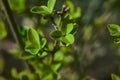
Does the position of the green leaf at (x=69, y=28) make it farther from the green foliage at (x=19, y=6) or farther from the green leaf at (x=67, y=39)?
the green foliage at (x=19, y=6)

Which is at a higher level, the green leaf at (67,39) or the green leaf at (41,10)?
the green leaf at (41,10)

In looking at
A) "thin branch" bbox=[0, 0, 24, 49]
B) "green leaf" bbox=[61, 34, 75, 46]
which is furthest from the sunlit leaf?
"green leaf" bbox=[61, 34, 75, 46]

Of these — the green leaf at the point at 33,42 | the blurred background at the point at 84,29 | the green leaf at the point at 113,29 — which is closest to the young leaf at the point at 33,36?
the green leaf at the point at 33,42

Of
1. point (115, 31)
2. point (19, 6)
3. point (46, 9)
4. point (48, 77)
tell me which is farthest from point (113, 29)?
point (19, 6)

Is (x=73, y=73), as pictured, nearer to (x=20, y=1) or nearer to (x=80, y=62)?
(x=80, y=62)

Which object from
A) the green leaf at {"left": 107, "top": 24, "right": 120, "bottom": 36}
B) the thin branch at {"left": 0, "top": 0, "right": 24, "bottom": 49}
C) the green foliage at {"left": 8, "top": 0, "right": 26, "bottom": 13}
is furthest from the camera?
the green foliage at {"left": 8, "top": 0, "right": 26, "bottom": 13}

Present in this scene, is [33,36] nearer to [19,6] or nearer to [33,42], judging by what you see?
[33,42]

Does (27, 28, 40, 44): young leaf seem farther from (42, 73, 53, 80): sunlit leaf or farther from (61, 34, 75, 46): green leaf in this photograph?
(42, 73, 53, 80): sunlit leaf

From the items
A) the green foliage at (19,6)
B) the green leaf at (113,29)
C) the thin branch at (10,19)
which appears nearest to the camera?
the green leaf at (113,29)

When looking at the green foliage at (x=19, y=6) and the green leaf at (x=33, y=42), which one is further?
the green foliage at (x=19, y=6)

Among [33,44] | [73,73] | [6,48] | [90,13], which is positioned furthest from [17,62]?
[33,44]

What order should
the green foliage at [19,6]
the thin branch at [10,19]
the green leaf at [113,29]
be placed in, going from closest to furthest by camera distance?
the green leaf at [113,29] < the thin branch at [10,19] < the green foliage at [19,6]
